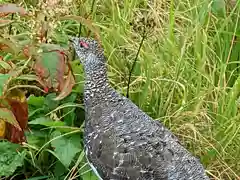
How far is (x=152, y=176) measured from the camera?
353cm

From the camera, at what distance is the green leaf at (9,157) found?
4023 mm

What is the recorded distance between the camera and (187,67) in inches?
179

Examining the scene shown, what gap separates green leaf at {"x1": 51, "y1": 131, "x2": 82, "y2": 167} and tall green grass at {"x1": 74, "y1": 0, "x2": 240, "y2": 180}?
508mm

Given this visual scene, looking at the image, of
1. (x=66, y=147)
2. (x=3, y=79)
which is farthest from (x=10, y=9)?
(x=66, y=147)

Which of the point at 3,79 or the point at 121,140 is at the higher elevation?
the point at 3,79

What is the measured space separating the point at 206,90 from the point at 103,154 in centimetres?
102

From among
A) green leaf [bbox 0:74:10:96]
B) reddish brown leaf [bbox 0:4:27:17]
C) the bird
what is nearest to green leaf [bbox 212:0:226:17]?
the bird

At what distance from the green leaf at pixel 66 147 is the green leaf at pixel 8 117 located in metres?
0.35

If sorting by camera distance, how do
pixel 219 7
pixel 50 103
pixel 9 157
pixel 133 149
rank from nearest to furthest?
pixel 133 149 → pixel 9 157 → pixel 50 103 → pixel 219 7

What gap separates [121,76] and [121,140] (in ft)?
3.11

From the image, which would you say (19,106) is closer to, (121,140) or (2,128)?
(2,128)

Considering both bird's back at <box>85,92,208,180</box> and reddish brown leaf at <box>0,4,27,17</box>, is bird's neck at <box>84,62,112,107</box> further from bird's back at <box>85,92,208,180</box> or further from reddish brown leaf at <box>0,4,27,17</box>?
reddish brown leaf at <box>0,4,27,17</box>

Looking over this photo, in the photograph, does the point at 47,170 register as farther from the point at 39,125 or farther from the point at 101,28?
the point at 101,28

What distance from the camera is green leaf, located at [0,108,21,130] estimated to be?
3709mm
